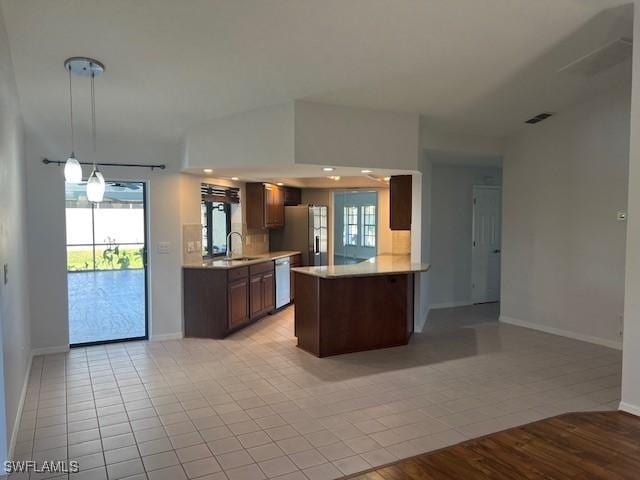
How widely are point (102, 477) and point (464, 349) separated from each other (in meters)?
3.72

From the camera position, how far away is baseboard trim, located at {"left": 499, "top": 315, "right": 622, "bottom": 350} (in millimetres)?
4902

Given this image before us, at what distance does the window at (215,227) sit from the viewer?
240 inches

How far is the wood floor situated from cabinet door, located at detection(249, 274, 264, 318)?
3635 millimetres

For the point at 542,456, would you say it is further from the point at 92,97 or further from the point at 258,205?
the point at 258,205

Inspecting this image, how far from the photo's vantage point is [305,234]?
7.68m

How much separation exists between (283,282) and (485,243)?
3414 mm

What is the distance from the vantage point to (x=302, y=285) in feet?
16.0

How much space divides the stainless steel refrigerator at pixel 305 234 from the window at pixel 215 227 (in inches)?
50.1

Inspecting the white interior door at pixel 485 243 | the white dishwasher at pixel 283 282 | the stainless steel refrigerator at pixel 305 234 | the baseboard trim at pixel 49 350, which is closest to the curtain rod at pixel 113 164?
the baseboard trim at pixel 49 350

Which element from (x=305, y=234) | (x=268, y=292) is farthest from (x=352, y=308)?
(x=305, y=234)

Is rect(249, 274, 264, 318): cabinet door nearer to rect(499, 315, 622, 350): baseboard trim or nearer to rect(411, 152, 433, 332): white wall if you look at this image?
rect(411, 152, 433, 332): white wall

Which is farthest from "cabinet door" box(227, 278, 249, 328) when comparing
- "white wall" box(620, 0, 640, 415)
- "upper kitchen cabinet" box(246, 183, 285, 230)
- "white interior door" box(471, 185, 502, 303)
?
"white wall" box(620, 0, 640, 415)

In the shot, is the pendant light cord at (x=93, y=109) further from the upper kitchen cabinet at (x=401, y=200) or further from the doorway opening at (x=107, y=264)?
the upper kitchen cabinet at (x=401, y=200)

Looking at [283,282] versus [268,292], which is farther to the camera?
[283,282]
